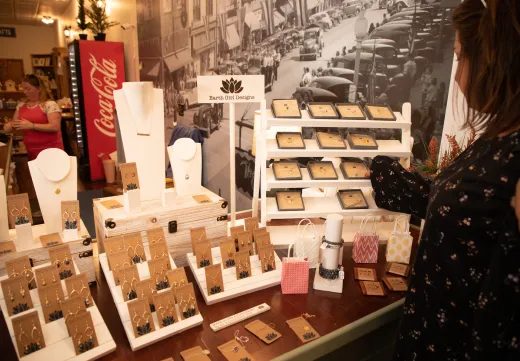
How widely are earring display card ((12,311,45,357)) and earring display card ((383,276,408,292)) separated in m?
1.39

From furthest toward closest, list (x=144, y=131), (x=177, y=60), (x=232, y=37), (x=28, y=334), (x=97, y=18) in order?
(x=97, y=18) → (x=177, y=60) → (x=232, y=37) → (x=144, y=131) → (x=28, y=334)

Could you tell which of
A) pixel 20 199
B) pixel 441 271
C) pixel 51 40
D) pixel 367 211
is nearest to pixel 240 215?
pixel 367 211

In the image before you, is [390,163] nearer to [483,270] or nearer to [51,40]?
[483,270]

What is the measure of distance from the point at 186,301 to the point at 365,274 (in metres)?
0.89

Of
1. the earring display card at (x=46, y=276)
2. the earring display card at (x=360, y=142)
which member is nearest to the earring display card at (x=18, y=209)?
the earring display card at (x=46, y=276)

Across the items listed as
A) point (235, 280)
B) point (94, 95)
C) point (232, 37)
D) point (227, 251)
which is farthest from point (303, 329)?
point (94, 95)

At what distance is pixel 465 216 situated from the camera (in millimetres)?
1060

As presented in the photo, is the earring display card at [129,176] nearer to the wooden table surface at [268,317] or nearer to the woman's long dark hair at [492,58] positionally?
the wooden table surface at [268,317]

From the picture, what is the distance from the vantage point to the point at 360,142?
1999mm

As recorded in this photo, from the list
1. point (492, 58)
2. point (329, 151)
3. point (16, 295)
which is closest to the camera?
point (492, 58)

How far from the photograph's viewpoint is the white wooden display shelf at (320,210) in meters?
1.95

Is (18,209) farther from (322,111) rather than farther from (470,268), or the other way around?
(470,268)

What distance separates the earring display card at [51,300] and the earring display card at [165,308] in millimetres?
328

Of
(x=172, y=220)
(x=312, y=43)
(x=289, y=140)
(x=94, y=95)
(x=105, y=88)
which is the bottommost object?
(x=172, y=220)
